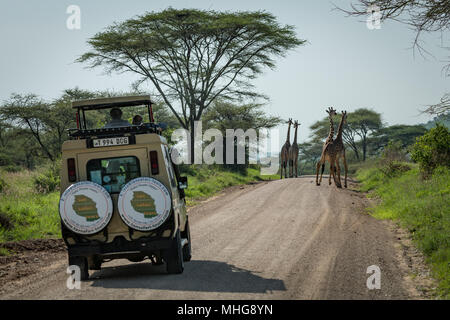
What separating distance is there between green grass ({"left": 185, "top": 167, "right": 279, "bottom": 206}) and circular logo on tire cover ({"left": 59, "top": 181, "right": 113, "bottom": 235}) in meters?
11.2

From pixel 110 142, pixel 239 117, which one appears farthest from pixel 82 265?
pixel 239 117

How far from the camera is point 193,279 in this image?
7102 millimetres

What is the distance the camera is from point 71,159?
7270 millimetres

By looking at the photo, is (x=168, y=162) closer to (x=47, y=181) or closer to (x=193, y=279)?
(x=193, y=279)

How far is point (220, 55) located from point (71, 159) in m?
24.8

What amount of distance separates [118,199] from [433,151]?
13.2m

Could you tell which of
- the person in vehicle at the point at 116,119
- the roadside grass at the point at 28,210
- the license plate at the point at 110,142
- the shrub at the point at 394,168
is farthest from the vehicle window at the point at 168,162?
the shrub at the point at 394,168

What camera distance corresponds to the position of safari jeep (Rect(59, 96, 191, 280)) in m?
6.89

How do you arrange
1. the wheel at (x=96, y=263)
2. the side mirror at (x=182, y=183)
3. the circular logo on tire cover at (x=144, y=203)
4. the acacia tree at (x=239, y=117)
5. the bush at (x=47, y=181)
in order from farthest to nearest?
the acacia tree at (x=239, y=117), the bush at (x=47, y=181), the side mirror at (x=182, y=183), the wheel at (x=96, y=263), the circular logo on tire cover at (x=144, y=203)

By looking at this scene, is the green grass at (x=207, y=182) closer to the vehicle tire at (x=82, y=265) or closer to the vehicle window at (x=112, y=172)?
the vehicle tire at (x=82, y=265)

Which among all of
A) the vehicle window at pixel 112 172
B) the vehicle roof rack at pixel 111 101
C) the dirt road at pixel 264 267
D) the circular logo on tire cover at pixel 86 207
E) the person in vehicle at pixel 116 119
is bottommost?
the dirt road at pixel 264 267

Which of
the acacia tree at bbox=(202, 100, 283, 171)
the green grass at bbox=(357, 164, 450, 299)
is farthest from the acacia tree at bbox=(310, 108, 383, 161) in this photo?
the green grass at bbox=(357, 164, 450, 299)

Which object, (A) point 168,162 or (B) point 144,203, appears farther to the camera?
(A) point 168,162

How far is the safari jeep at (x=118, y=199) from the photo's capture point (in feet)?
22.6
